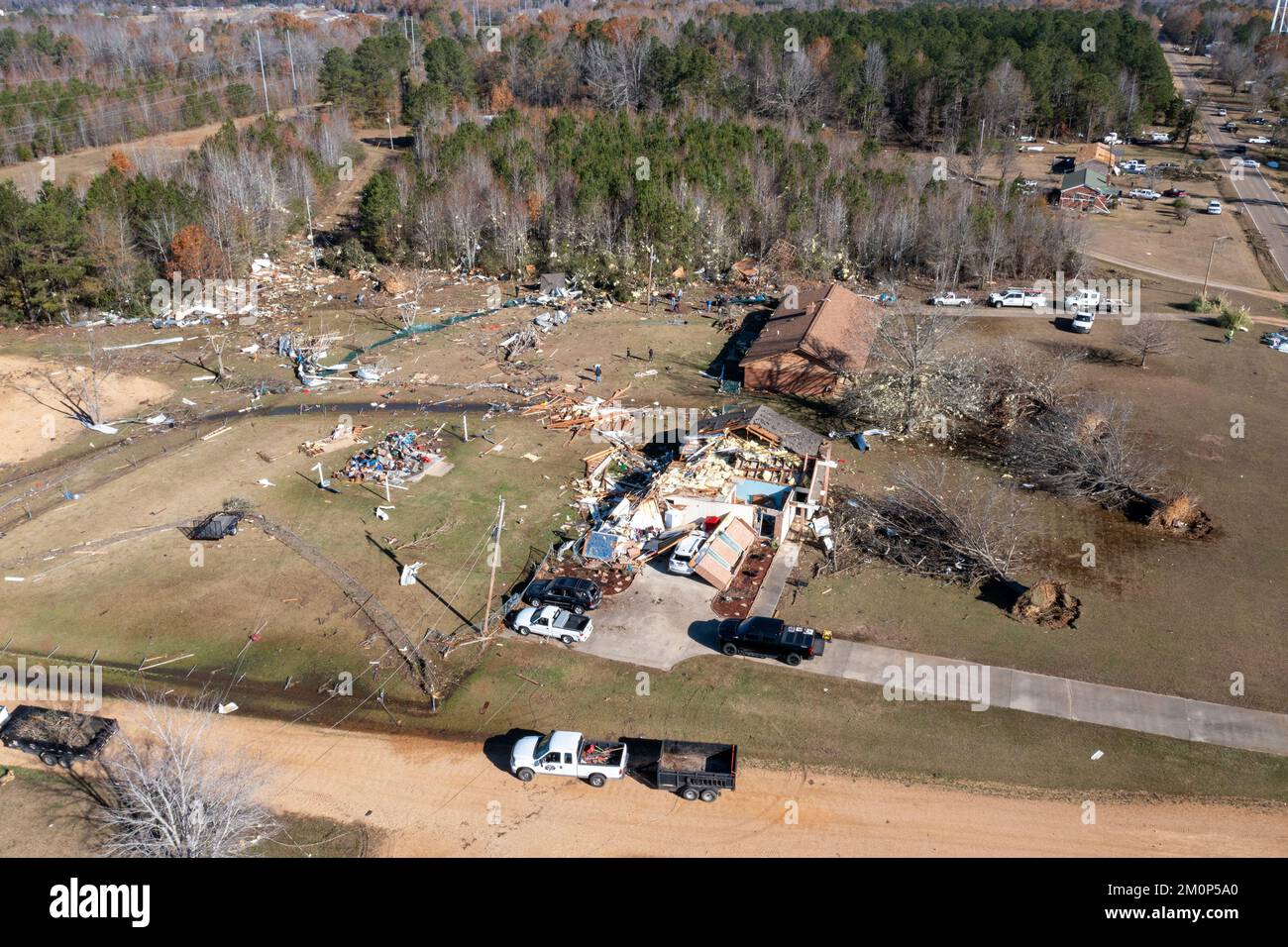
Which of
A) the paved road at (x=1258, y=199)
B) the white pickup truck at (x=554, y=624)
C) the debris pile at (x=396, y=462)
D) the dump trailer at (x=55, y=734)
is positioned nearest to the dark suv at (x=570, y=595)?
the white pickup truck at (x=554, y=624)

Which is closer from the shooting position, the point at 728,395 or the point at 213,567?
the point at 213,567

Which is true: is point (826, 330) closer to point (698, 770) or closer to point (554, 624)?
point (554, 624)

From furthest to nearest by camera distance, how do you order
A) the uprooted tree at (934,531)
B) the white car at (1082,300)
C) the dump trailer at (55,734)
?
1. the white car at (1082,300)
2. the uprooted tree at (934,531)
3. the dump trailer at (55,734)

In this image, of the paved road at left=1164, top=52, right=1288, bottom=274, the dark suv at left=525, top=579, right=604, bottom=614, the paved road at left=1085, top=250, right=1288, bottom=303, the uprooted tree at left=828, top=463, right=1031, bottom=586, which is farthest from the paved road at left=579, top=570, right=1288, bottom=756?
the paved road at left=1164, top=52, right=1288, bottom=274

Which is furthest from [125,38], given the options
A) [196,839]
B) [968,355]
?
[196,839]

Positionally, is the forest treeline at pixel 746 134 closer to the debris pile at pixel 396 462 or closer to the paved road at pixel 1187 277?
the paved road at pixel 1187 277

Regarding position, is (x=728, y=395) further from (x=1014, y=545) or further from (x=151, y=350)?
(x=151, y=350)
